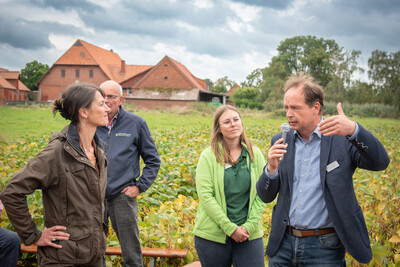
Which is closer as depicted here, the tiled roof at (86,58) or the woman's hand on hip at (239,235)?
the woman's hand on hip at (239,235)

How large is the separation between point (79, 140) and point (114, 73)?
53.9 metres

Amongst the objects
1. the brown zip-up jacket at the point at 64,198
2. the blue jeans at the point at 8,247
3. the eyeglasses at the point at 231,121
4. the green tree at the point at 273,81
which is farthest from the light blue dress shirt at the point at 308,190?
the green tree at the point at 273,81

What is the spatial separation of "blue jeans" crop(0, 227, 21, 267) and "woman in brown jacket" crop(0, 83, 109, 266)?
26.0 inches

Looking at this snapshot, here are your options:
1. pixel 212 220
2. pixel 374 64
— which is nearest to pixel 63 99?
pixel 212 220

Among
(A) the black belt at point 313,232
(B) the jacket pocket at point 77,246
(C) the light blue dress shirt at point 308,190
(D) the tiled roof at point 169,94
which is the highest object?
(D) the tiled roof at point 169,94

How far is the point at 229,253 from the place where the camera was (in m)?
2.83

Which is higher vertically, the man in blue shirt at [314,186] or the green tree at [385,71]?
the green tree at [385,71]

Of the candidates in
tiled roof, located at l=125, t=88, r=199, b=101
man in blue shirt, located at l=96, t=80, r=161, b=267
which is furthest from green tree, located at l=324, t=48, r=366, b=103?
man in blue shirt, located at l=96, t=80, r=161, b=267

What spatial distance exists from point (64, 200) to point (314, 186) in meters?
1.76

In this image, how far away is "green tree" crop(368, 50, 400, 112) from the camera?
51719 mm

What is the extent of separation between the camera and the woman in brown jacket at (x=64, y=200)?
87.4 inches

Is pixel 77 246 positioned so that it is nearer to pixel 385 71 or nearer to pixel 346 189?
pixel 346 189

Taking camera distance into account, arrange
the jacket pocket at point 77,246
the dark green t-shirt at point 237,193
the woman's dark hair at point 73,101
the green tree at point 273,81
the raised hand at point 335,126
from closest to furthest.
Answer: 1. the raised hand at point 335,126
2. the jacket pocket at point 77,246
3. the woman's dark hair at point 73,101
4. the dark green t-shirt at point 237,193
5. the green tree at point 273,81

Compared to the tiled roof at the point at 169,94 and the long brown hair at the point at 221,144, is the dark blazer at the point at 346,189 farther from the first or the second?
the tiled roof at the point at 169,94
